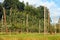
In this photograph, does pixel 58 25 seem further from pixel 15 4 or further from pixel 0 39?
pixel 0 39

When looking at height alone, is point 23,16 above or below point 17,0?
below

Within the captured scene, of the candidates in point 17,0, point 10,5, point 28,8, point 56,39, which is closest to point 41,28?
point 28,8

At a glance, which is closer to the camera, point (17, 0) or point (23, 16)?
point (23, 16)

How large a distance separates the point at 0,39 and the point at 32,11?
59.4m

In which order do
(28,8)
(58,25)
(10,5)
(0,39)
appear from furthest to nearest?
(10,5) → (28,8) → (58,25) → (0,39)

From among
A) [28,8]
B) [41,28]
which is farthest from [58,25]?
[28,8]

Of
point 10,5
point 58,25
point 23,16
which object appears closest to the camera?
point 58,25

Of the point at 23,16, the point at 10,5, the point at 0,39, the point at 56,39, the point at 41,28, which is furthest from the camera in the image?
the point at 10,5

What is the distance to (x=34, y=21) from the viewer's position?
6475cm

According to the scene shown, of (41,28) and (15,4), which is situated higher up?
(15,4)

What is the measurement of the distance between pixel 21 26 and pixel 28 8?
65.4ft

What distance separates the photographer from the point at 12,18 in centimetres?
6262

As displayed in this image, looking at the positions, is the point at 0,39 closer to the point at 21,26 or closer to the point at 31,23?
the point at 21,26

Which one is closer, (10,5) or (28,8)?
(28,8)
